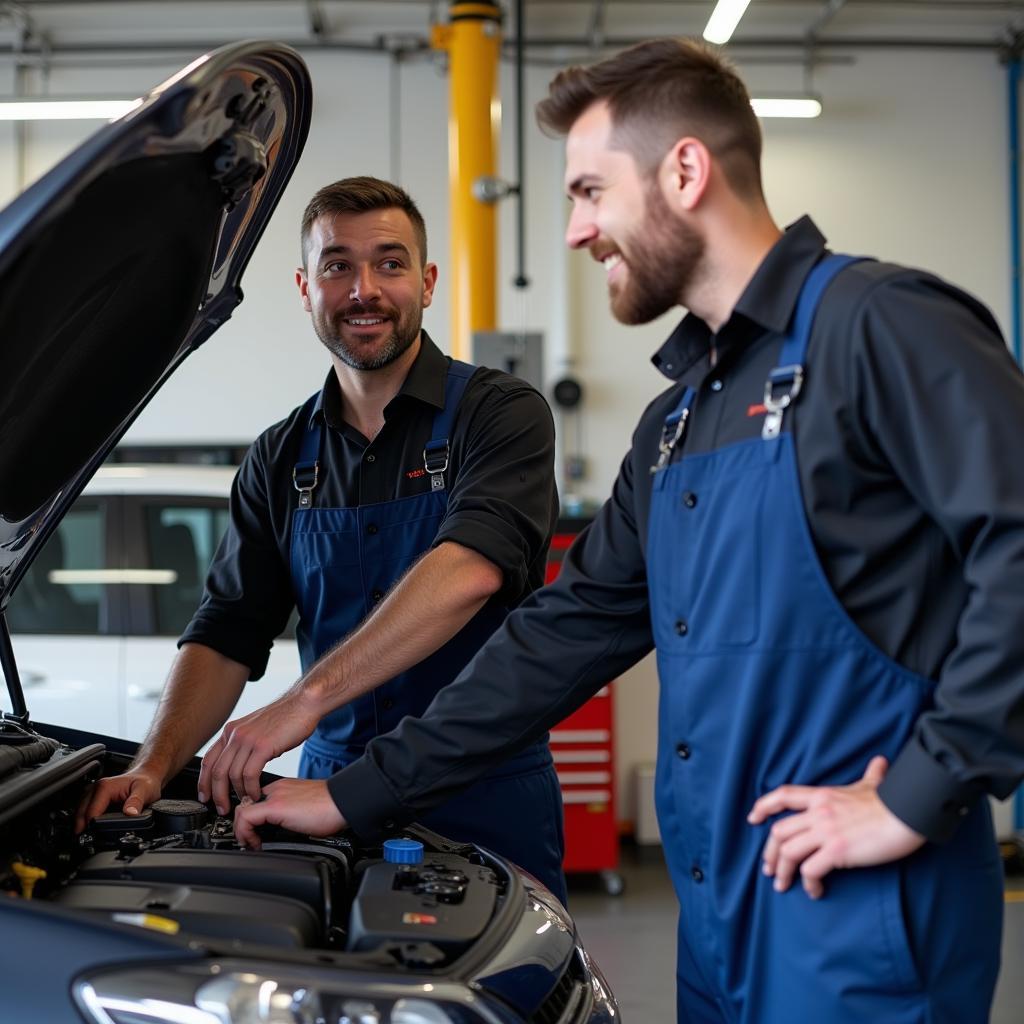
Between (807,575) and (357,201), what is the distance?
1150 millimetres

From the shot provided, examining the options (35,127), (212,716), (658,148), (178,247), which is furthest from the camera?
(35,127)

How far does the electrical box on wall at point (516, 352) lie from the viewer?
515 centimetres

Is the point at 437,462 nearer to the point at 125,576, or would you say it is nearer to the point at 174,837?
the point at 174,837

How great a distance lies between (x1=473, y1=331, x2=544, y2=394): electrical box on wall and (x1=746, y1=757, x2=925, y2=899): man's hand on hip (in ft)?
13.2

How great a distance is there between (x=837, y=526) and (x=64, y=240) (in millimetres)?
845

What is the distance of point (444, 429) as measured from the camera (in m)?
2.06

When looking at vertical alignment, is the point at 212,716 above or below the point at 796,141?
below

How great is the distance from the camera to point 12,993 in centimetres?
107

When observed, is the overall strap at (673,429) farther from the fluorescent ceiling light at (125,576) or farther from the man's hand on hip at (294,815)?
the fluorescent ceiling light at (125,576)

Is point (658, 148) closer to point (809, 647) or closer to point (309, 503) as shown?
point (809, 647)

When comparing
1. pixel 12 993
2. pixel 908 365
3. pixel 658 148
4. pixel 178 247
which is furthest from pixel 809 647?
pixel 178 247

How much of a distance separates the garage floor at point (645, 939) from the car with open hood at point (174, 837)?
2.05 meters

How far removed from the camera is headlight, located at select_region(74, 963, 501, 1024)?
1.05 m

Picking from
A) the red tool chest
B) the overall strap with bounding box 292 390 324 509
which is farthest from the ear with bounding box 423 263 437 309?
the red tool chest
